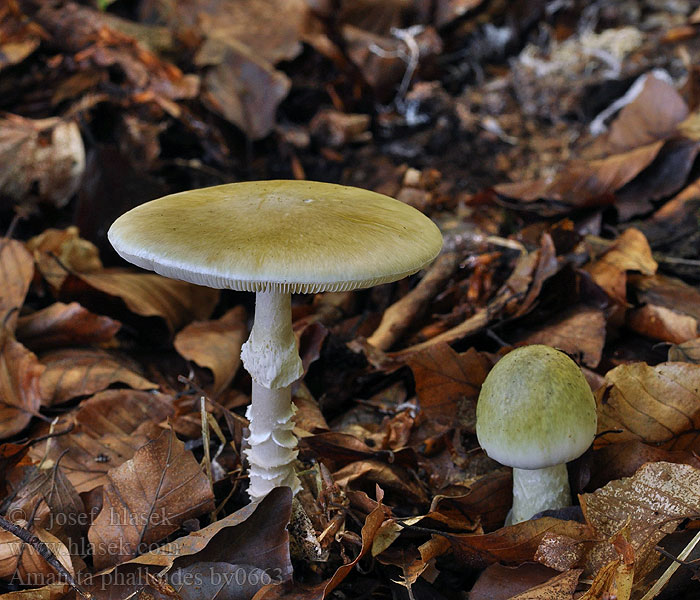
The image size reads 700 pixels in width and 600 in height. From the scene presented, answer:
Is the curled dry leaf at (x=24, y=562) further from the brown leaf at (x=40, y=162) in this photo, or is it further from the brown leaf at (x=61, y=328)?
the brown leaf at (x=40, y=162)

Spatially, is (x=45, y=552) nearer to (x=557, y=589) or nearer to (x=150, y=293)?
(x=557, y=589)

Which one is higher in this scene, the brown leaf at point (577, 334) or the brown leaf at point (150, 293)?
the brown leaf at point (577, 334)

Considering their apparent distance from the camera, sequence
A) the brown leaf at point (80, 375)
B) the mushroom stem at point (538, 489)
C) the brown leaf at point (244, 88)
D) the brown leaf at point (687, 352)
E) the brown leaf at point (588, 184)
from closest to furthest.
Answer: the mushroom stem at point (538, 489) → the brown leaf at point (687, 352) → the brown leaf at point (80, 375) → the brown leaf at point (588, 184) → the brown leaf at point (244, 88)

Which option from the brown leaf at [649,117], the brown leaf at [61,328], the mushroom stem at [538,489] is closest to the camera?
the mushroom stem at [538,489]

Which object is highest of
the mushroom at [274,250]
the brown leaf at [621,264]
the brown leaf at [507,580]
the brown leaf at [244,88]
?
the mushroom at [274,250]

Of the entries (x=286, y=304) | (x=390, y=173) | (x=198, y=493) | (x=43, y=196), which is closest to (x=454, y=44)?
(x=390, y=173)

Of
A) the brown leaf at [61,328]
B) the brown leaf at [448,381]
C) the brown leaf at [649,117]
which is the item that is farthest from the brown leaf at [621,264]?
the brown leaf at [61,328]

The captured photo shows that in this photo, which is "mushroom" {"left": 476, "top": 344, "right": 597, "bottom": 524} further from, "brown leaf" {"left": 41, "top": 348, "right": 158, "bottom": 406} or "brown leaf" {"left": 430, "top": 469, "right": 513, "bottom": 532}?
"brown leaf" {"left": 41, "top": 348, "right": 158, "bottom": 406}

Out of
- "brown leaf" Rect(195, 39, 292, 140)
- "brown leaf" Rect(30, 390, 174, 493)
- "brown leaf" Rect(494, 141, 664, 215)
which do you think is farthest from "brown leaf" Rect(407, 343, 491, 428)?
"brown leaf" Rect(195, 39, 292, 140)
